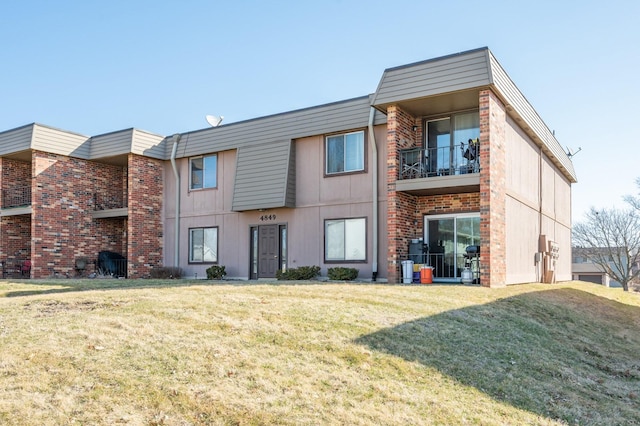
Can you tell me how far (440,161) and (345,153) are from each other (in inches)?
112

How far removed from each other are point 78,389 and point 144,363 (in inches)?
32.5

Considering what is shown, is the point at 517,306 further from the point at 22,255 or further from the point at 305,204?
the point at 22,255

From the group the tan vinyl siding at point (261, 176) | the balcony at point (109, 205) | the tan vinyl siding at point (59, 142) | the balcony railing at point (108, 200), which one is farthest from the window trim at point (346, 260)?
the tan vinyl siding at point (59, 142)

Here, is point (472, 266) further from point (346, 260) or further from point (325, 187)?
point (325, 187)

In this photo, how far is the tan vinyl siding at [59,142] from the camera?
19.4 metres

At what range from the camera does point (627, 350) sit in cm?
1117

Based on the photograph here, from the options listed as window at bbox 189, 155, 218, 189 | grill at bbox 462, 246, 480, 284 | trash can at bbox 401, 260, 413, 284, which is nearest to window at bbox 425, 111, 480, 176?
grill at bbox 462, 246, 480, 284

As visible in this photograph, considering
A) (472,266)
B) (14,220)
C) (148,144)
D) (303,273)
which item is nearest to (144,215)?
(148,144)

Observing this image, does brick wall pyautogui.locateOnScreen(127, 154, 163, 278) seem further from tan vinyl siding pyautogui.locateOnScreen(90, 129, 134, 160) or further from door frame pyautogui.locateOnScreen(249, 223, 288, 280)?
door frame pyautogui.locateOnScreen(249, 223, 288, 280)

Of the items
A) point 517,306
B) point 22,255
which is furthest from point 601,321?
point 22,255

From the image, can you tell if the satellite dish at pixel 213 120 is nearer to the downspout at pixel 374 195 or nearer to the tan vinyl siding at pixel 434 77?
the downspout at pixel 374 195

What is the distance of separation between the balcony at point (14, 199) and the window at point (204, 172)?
606 centimetres

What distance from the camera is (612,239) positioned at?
47250mm

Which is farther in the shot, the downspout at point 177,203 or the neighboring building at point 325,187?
the downspout at point 177,203
